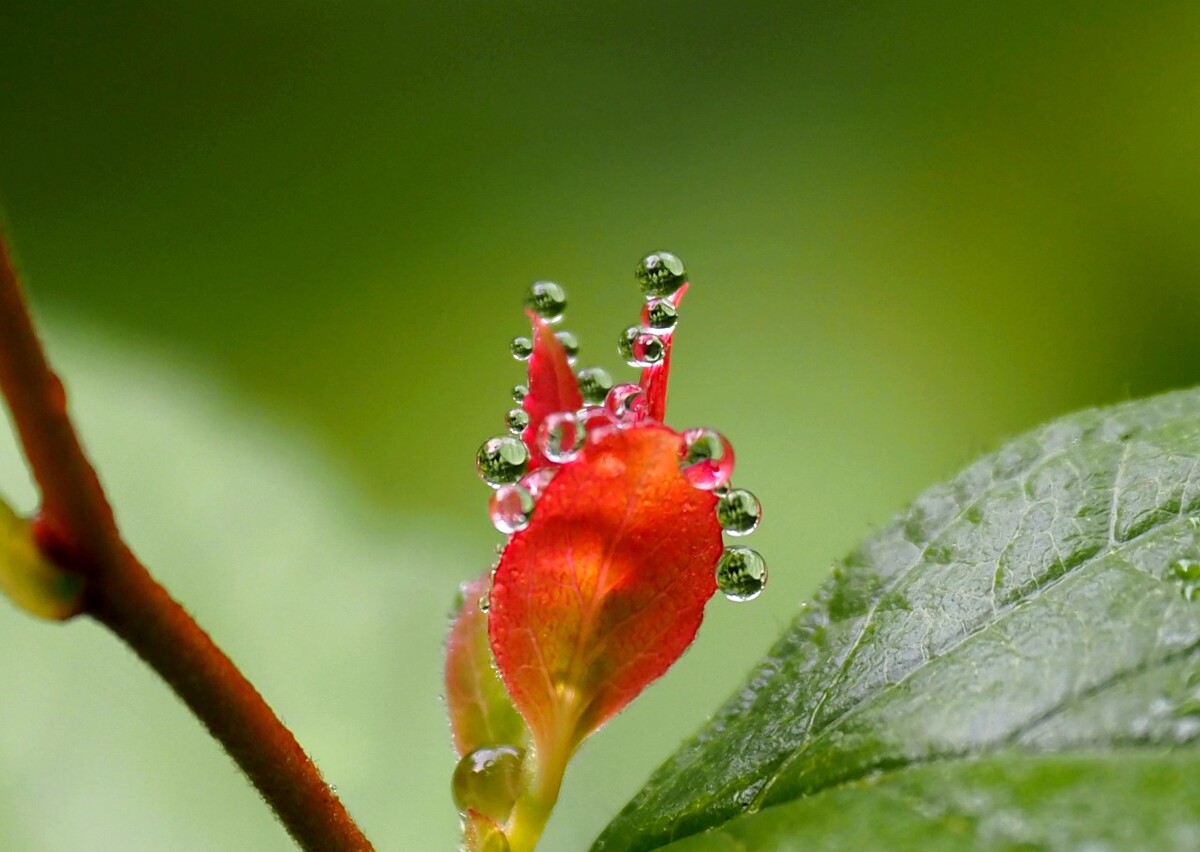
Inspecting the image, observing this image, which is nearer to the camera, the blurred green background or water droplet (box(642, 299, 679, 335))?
water droplet (box(642, 299, 679, 335))

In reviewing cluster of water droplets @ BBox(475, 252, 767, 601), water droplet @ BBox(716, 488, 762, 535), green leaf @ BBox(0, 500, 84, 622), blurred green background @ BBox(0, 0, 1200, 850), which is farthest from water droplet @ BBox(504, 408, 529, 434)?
blurred green background @ BBox(0, 0, 1200, 850)

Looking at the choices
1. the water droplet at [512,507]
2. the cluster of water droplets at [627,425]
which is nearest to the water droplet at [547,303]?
the cluster of water droplets at [627,425]

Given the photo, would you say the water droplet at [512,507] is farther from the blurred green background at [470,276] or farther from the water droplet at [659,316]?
the blurred green background at [470,276]

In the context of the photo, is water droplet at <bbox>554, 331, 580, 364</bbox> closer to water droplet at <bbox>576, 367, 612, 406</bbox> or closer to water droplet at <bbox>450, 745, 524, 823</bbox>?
water droplet at <bbox>576, 367, 612, 406</bbox>

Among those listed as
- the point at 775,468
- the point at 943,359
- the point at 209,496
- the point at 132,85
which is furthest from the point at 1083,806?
the point at 132,85

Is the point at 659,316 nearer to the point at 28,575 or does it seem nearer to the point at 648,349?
the point at 648,349

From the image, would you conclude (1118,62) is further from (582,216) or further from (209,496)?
(209,496)
